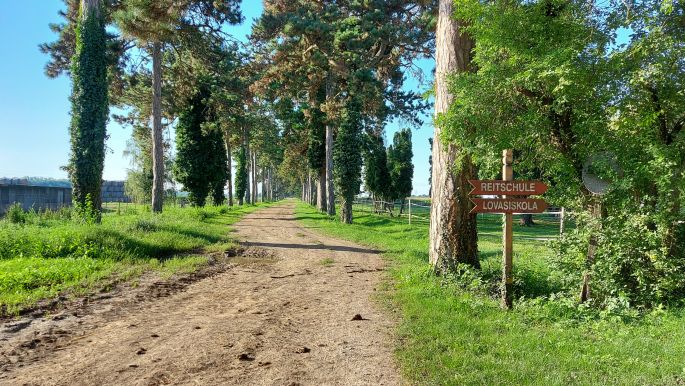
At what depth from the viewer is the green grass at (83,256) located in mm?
6781

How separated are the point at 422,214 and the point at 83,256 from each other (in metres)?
29.4

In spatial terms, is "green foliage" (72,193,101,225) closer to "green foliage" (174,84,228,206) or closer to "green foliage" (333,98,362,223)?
"green foliage" (333,98,362,223)

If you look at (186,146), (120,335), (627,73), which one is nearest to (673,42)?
(627,73)

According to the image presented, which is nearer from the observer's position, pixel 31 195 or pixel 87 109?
pixel 87 109

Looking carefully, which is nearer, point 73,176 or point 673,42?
point 673,42

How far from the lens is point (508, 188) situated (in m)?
6.24

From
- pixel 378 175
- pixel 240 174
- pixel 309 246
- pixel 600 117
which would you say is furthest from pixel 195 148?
pixel 600 117

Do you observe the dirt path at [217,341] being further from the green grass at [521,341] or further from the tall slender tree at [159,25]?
the tall slender tree at [159,25]

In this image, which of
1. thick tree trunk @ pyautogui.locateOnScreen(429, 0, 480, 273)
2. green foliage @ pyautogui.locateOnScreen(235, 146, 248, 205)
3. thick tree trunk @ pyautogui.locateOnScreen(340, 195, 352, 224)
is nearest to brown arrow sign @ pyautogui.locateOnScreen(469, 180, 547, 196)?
thick tree trunk @ pyautogui.locateOnScreen(429, 0, 480, 273)

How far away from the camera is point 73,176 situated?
46.9 ft

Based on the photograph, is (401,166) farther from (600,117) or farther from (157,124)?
(600,117)

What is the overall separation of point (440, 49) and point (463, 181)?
8.89ft

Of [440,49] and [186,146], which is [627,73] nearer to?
[440,49]

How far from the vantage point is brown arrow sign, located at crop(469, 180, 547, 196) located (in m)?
6.22
